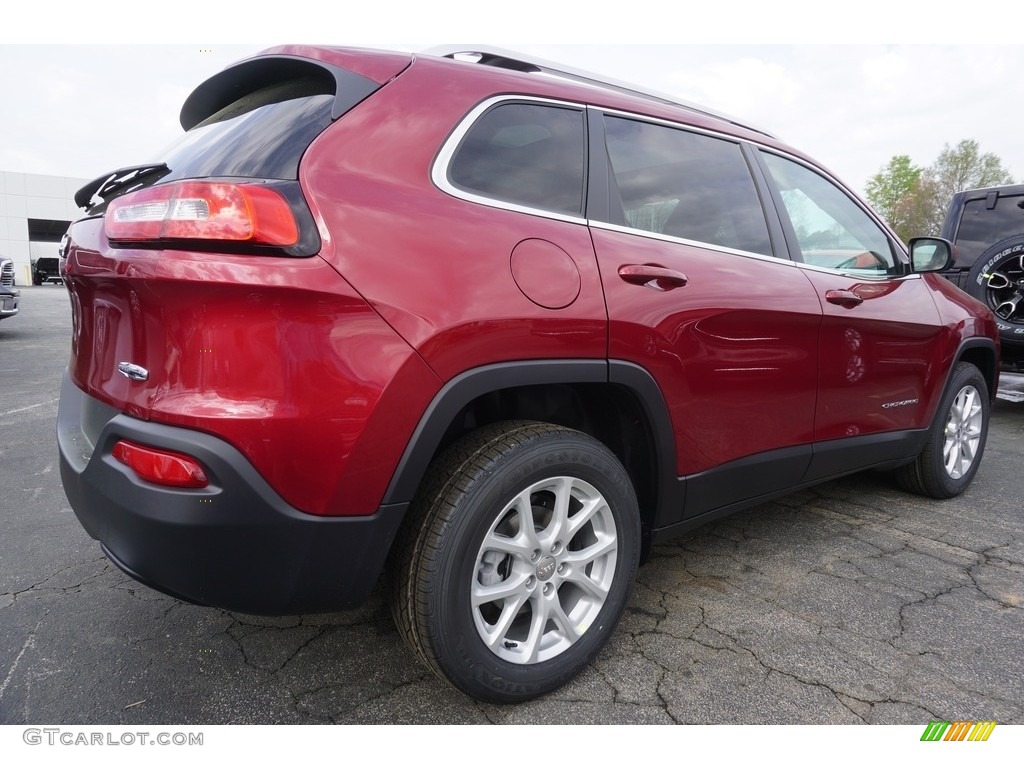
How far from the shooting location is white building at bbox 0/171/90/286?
4172 cm

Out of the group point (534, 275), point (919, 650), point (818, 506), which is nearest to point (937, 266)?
point (818, 506)

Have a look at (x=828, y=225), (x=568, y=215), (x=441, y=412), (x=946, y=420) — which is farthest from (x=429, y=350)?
(x=946, y=420)

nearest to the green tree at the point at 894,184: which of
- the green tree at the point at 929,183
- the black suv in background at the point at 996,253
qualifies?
the green tree at the point at 929,183

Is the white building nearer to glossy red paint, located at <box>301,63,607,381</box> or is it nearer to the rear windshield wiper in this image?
the rear windshield wiper

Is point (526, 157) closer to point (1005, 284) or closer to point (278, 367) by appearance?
point (278, 367)

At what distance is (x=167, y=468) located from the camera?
1.43 metres

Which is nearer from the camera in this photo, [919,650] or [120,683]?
[120,683]

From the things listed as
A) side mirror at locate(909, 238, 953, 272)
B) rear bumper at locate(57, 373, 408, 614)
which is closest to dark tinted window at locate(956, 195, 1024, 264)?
side mirror at locate(909, 238, 953, 272)

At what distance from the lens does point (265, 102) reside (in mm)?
1765

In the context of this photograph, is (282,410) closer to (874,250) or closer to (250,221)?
(250,221)

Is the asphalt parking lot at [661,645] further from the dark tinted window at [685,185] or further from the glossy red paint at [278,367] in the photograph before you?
the dark tinted window at [685,185]

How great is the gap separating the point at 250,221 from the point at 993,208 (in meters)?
6.89

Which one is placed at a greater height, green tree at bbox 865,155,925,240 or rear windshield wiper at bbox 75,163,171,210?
green tree at bbox 865,155,925,240

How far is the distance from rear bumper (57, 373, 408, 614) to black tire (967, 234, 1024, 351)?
Result: 5.77 metres
